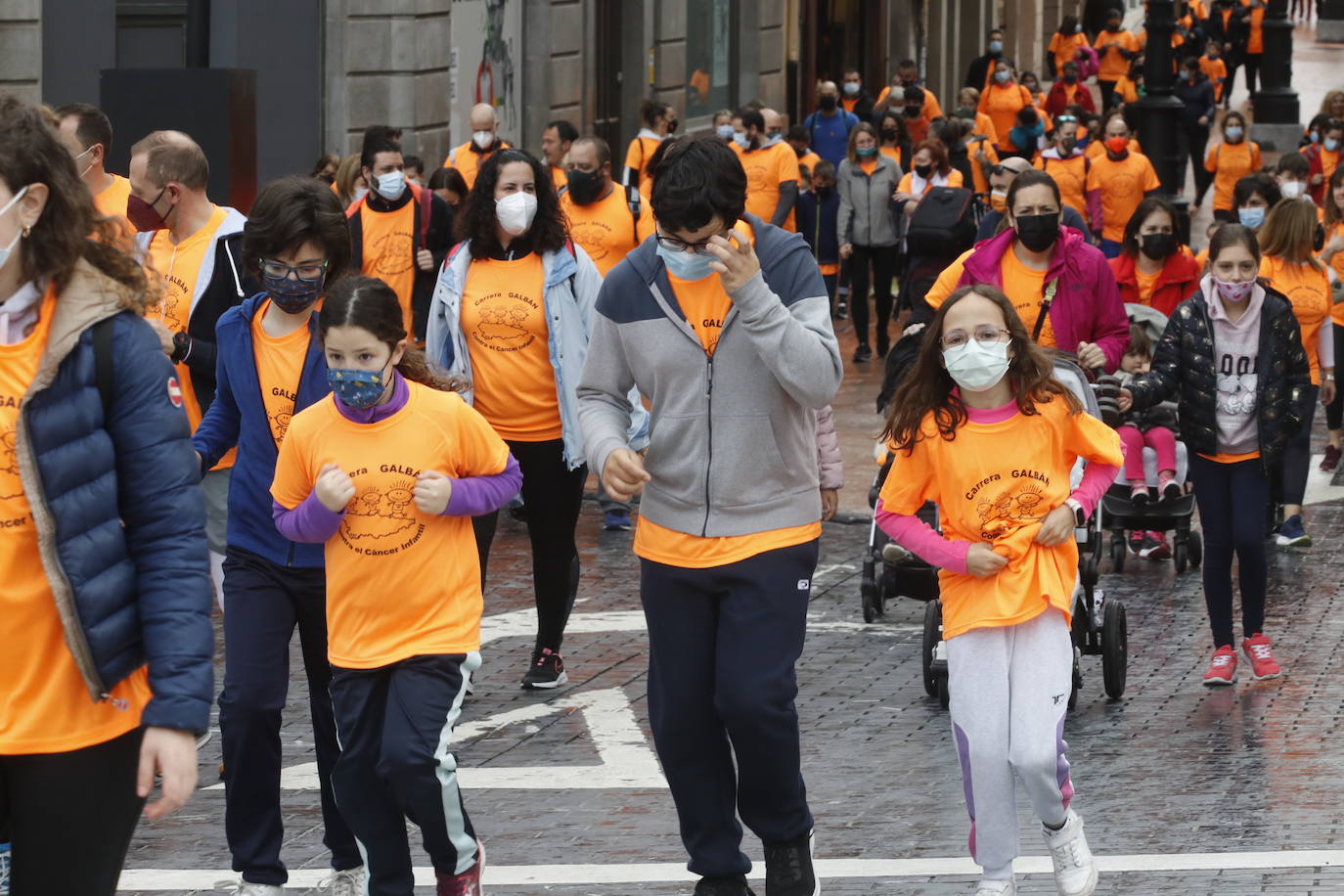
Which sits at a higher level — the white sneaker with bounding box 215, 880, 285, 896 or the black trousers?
the black trousers

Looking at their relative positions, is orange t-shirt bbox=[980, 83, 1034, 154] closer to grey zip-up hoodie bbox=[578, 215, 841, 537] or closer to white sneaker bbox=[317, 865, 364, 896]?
grey zip-up hoodie bbox=[578, 215, 841, 537]

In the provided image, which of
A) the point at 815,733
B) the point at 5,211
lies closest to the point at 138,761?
the point at 5,211

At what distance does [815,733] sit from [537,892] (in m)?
2.01

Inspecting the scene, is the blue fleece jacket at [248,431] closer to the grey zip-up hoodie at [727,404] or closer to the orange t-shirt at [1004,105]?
the grey zip-up hoodie at [727,404]

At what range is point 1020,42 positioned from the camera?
56.7m

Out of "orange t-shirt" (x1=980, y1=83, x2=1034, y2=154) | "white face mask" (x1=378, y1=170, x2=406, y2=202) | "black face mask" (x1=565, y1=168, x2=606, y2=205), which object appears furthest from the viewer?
"orange t-shirt" (x1=980, y1=83, x2=1034, y2=154)

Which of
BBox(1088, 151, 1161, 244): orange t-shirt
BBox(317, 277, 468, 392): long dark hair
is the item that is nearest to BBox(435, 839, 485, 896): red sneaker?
BBox(317, 277, 468, 392): long dark hair

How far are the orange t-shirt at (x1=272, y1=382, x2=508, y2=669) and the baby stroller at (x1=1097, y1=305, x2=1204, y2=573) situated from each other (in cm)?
577

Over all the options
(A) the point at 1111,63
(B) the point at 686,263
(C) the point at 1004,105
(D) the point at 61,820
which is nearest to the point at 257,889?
(B) the point at 686,263

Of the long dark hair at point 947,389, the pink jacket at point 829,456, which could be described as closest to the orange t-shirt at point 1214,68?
the pink jacket at point 829,456

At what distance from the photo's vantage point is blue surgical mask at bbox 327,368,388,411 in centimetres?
543

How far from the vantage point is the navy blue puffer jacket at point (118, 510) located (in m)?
3.75

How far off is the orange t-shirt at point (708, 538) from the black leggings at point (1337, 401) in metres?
8.81

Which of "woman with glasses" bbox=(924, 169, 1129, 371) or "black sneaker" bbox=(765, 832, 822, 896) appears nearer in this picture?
"black sneaker" bbox=(765, 832, 822, 896)
